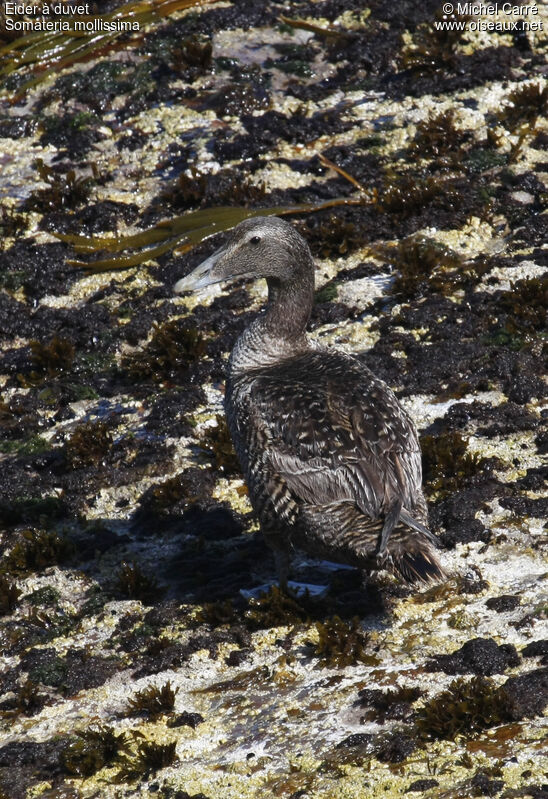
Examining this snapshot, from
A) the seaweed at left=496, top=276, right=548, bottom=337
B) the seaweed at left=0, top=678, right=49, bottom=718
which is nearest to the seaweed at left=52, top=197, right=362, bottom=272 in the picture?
the seaweed at left=496, top=276, right=548, bottom=337

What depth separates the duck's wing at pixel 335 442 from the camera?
5.25 metres

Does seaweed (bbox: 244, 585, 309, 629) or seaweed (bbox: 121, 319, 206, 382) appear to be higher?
seaweed (bbox: 121, 319, 206, 382)

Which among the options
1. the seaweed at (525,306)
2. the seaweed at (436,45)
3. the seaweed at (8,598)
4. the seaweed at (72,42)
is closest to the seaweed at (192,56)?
the seaweed at (72,42)

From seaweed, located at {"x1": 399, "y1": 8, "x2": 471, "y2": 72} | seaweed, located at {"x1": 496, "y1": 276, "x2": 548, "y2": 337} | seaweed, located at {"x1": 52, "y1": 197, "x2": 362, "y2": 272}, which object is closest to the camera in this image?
seaweed, located at {"x1": 496, "y1": 276, "x2": 548, "y2": 337}

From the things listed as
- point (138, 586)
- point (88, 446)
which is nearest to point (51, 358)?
point (88, 446)

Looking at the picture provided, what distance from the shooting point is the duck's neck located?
647 cm

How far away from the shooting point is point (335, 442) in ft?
17.7

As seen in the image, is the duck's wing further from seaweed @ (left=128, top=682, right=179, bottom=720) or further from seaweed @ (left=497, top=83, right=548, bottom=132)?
seaweed @ (left=497, top=83, right=548, bottom=132)

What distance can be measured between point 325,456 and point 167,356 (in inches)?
126

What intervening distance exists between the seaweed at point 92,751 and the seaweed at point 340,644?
1.20 metres

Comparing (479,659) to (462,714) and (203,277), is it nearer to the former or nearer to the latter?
(462,714)

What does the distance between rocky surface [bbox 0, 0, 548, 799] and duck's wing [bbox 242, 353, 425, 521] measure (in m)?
0.74

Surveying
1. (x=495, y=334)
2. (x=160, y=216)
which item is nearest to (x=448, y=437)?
(x=495, y=334)

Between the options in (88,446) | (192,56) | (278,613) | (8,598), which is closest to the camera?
(278,613)
